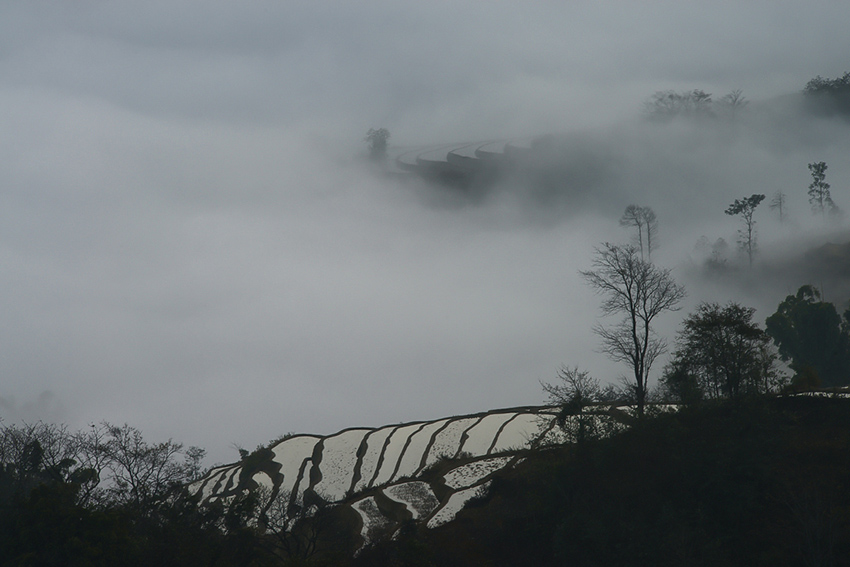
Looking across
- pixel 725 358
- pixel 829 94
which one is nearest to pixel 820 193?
pixel 829 94

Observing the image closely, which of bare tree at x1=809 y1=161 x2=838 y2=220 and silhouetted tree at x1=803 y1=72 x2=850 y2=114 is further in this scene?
silhouetted tree at x1=803 y1=72 x2=850 y2=114

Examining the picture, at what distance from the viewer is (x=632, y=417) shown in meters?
38.6

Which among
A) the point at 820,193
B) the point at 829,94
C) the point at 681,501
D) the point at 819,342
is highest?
the point at 829,94

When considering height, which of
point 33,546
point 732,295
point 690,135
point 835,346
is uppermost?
point 690,135

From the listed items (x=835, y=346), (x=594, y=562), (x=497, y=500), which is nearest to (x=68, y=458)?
(x=497, y=500)

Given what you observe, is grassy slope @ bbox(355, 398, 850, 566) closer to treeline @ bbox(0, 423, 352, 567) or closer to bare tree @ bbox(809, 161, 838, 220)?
treeline @ bbox(0, 423, 352, 567)

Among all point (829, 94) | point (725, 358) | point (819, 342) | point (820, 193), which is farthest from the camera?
point (829, 94)

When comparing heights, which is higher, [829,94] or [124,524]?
[829,94]

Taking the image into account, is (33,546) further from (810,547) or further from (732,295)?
(732,295)

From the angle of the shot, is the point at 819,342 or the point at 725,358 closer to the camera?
the point at 725,358

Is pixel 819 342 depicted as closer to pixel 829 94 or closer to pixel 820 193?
pixel 820 193

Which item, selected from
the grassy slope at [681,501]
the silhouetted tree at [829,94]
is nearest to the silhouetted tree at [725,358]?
the grassy slope at [681,501]

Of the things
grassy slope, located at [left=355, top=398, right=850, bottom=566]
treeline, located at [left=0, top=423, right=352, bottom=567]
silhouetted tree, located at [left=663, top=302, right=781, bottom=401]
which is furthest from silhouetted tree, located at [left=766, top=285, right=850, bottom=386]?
treeline, located at [left=0, top=423, right=352, bottom=567]

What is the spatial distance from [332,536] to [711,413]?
21.7 metres
